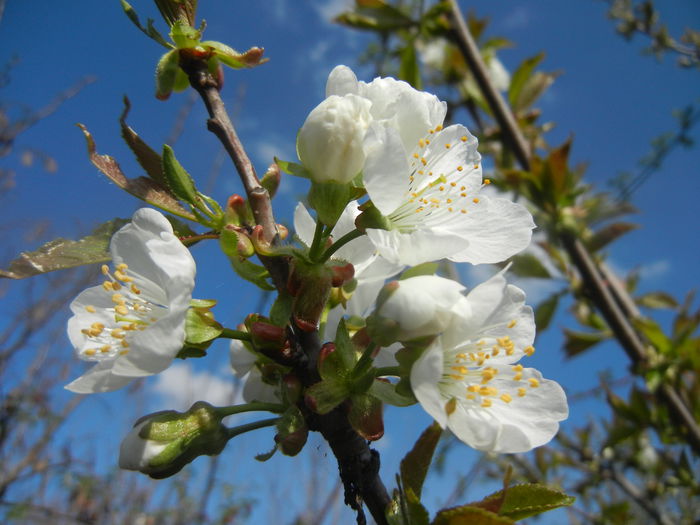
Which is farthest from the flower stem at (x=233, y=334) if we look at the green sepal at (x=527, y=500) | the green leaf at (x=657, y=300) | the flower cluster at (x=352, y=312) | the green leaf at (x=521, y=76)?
the green leaf at (x=657, y=300)

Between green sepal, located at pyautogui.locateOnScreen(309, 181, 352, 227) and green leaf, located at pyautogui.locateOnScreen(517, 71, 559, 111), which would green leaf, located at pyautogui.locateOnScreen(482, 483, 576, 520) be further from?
green leaf, located at pyautogui.locateOnScreen(517, 71, 559, 111)

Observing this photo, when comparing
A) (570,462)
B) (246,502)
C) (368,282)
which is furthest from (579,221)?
(246,502)

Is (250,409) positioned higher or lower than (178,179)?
lower

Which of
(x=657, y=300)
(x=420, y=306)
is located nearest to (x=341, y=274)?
(x=420, y=306)

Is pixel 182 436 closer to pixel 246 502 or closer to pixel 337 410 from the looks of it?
pixel 337 410

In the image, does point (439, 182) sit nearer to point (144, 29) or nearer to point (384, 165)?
point (384, 165)

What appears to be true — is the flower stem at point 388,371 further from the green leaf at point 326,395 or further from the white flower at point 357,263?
the white flower at point 357,263

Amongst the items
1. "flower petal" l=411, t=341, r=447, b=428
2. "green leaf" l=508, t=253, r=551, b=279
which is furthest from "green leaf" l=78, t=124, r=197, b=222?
"green leaf" l=508, t=253, r=551, b=279
